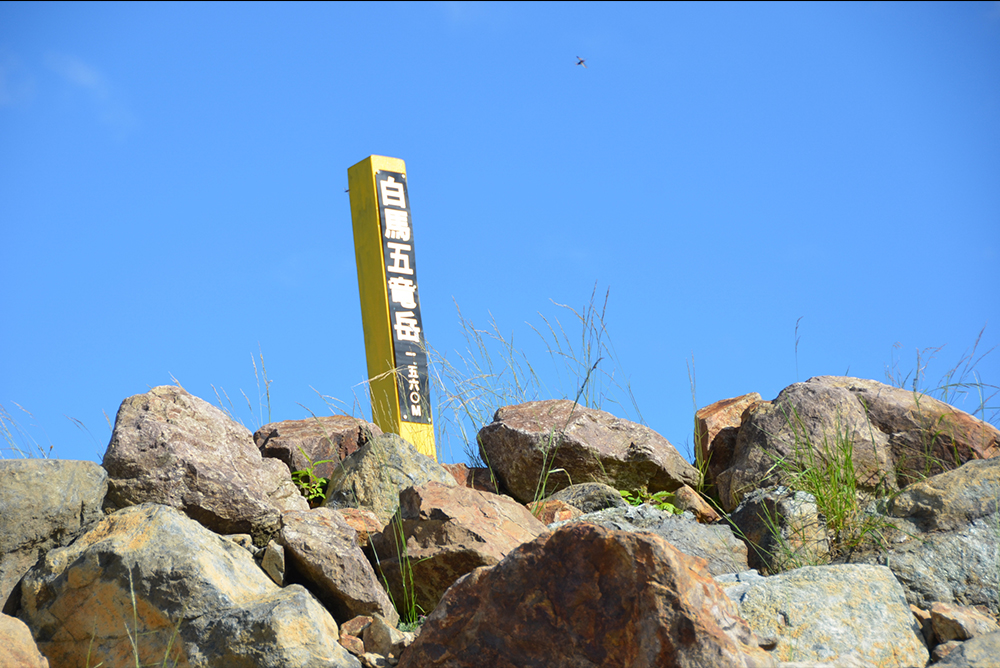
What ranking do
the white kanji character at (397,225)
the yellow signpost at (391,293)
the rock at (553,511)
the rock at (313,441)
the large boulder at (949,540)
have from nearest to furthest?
the large boulder at (949,540)
the rock at (553,511)
the rock at (313,441)
the yellow signpost at (391,293)
the white kanji character at (397,225)

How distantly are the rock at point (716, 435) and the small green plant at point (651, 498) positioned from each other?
33cm

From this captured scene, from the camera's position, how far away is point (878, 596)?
2570mm

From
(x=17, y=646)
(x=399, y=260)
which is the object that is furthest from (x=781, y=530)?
(x=399, y=260)

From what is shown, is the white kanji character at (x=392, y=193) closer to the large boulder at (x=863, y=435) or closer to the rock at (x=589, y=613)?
the large boulder at (x=863, y=435)

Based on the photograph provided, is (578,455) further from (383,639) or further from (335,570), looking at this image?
(383,639)

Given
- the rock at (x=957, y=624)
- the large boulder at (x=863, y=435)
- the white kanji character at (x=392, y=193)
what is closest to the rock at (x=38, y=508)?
the large boulder at (x=863, y=435)

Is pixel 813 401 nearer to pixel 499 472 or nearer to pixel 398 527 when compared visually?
pixel 499 472

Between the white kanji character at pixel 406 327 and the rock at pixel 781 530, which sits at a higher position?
the white kanji character at pixel 406 327

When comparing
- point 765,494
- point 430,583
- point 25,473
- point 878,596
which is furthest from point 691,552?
point 25,473

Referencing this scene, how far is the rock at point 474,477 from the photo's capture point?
14.5 ft

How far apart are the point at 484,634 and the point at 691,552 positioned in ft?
4.05

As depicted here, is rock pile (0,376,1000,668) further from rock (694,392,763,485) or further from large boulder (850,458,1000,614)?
rock (694,392,763,485)

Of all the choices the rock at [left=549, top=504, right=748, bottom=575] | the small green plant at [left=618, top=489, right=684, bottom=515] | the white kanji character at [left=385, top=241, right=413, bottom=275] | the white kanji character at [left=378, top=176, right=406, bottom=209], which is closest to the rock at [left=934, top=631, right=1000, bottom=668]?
the rock at [left=549, top=504, right=748, bottom=575]

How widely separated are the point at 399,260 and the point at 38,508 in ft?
14.0
